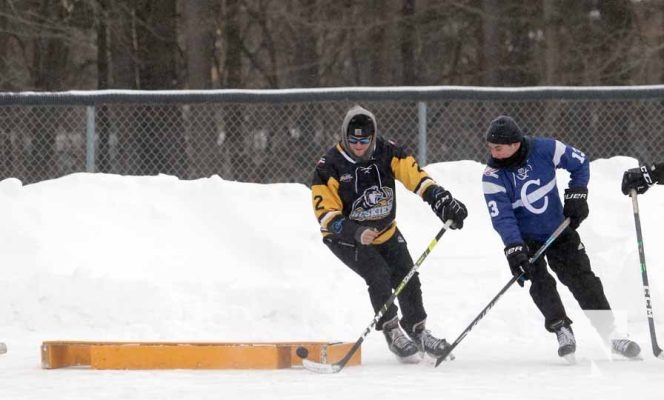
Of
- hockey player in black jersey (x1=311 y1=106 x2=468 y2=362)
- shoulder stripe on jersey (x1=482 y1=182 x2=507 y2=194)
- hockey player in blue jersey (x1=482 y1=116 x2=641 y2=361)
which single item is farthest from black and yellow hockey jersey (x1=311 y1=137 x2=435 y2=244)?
hockey player in blue jersey (x1=482 y1=116 x2=641 y2=361)

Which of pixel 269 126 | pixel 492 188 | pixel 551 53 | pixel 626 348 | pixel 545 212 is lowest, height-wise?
pixel 626 348

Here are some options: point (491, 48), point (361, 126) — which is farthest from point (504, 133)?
point (491, 48)

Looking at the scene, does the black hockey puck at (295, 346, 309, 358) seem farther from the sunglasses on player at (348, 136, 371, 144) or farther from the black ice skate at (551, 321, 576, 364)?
the black ice skate at (551, 321, 576, 364)

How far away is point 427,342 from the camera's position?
23.8ft

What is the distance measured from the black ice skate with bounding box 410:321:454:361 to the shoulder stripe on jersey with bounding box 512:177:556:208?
2.70 feet

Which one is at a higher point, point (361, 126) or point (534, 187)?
point (361, 126)

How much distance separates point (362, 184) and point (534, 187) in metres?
0.91

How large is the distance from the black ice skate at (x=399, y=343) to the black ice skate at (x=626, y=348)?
1042 mm

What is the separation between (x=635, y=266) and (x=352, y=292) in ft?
6.34

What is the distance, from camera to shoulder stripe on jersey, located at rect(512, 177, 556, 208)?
23.5ft

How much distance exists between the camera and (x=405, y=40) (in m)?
20.4

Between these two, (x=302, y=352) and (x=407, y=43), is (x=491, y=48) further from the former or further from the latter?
(x=302, y=352)

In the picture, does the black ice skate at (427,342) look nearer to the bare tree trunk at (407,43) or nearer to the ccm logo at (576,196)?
the ccm logo at (576,196)

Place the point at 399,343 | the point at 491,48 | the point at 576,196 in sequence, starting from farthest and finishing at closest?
1. the point at 491,48
2. the point at 399,343
3. the point at 576,196
